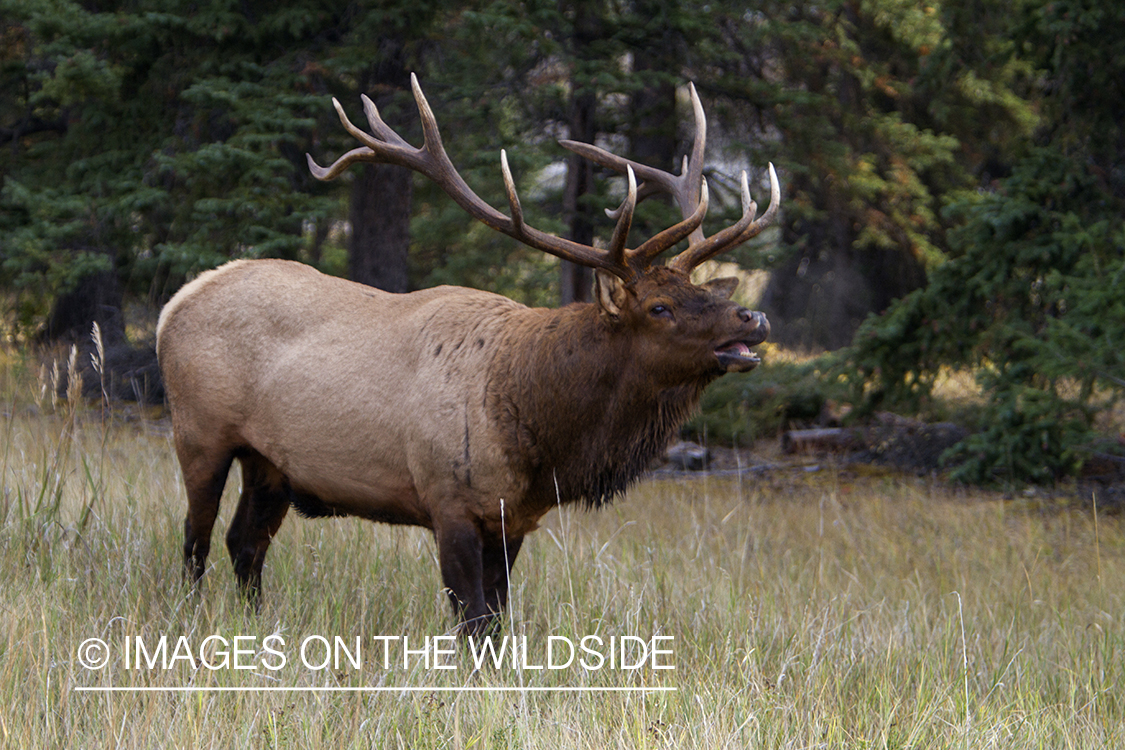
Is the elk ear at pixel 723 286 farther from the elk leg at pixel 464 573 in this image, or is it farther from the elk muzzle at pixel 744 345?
the elk leg at pixel 464 573

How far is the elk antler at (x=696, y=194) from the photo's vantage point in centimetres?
413

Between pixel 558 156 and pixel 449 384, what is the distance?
5568 mm

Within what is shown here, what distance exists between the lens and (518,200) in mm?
4582

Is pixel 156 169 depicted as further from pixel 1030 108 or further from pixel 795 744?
pixel 1030 108

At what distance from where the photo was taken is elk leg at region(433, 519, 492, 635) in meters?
3.95

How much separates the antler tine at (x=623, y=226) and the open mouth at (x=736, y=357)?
51cm

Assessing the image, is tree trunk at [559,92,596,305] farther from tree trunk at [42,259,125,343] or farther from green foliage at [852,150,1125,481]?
tree trunk at [42,259,125,343]

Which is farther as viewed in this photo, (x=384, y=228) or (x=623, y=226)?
(x=384, y=228)

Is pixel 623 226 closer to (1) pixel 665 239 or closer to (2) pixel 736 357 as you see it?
(1) pixel 665 239

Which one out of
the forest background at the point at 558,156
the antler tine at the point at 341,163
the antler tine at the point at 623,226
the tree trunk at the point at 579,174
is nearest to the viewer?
the antler tine at the point at 623,226

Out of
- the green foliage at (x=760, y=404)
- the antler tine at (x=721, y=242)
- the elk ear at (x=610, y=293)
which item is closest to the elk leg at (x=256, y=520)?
the elk ear at (x=610, y=293)

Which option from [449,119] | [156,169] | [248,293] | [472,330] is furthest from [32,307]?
[472,330]

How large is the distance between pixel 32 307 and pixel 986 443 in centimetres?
827

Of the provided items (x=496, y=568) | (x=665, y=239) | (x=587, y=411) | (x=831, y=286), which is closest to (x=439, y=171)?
(x=665, y=239)
